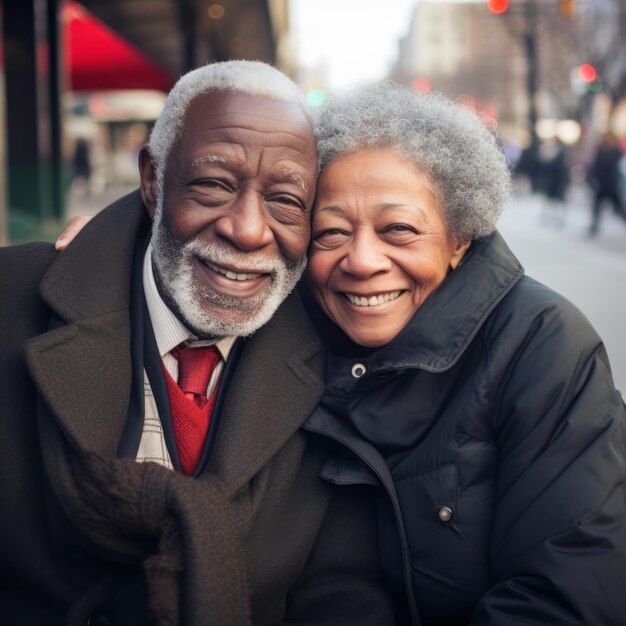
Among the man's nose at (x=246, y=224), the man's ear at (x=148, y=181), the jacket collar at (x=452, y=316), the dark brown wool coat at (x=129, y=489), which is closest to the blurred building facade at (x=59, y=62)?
the man's ear at (x=148, y=181)

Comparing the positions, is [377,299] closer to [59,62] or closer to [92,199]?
[59,62]

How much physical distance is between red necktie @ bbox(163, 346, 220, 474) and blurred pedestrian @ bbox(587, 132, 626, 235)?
557 inches

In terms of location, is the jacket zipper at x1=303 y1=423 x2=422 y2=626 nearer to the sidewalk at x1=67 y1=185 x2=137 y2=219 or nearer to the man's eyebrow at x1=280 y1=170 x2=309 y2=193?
the man's eyebrow at x1=280 y1=170 x2=309 y2=193

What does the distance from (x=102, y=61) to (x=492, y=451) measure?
1792cm

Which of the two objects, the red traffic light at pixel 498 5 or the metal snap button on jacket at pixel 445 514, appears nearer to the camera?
the metal snap button on jacket at pixel 445 514

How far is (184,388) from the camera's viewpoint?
8.51 ft

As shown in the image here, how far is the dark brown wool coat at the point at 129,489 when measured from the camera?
2041 mm

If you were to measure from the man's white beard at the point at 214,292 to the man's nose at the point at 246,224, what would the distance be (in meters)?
0.04

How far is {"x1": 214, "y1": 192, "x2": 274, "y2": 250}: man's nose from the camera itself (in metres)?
2.53

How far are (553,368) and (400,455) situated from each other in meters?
0.52

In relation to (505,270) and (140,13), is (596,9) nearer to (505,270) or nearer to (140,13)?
(140,13)

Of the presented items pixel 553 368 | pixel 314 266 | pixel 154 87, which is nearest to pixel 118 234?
pixel 314 266

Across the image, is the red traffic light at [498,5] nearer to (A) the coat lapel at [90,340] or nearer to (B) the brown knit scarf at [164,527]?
(A) the coat lapel at [90,340]

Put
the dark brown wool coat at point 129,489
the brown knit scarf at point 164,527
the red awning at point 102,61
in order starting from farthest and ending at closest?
the red awning at point 102,61
the dark brown wool coat at point 129,489
the brown knit scarf at point 164,527
